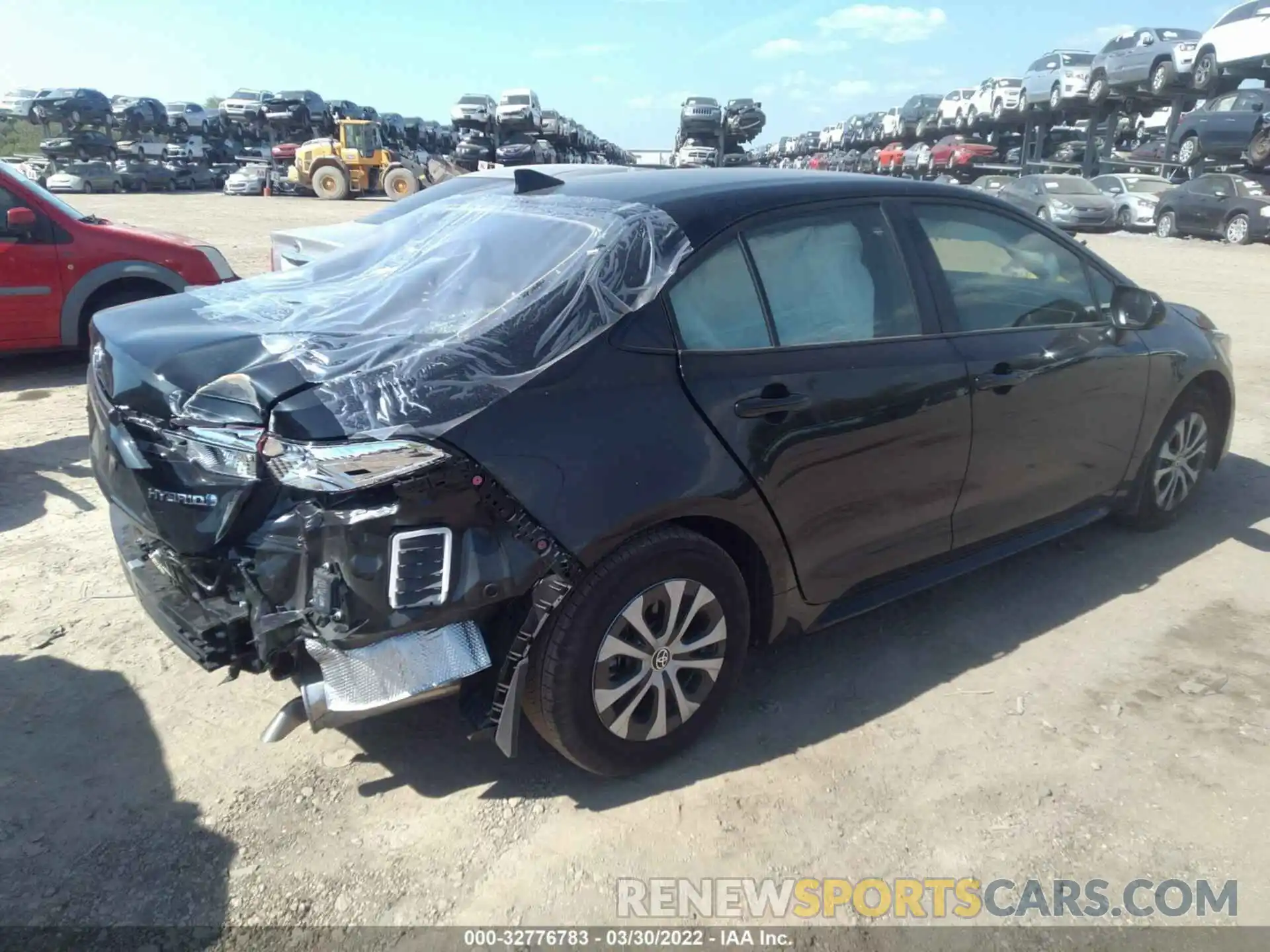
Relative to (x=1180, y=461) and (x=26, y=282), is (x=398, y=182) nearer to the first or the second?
(x=26, y=282)

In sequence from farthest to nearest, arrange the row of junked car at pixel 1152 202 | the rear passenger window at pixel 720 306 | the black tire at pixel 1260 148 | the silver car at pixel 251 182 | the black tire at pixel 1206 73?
the silver car at pixel 251 182 < the black tire at pixel 1206 73 < the black tire at pixel 1260 148 < the row of junked car at pixel 1152 202 < the rear passenger window at pixel 720 306

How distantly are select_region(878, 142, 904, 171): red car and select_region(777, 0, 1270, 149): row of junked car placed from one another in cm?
233

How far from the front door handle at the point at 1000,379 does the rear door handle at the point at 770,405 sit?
898 millimetres

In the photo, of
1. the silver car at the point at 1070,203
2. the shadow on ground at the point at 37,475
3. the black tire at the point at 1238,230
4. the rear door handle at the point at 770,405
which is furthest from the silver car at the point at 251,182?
the rear door handle at the point at 770,405

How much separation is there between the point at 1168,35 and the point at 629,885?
28461 mm

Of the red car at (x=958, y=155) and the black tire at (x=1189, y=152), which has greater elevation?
the black tire at (x=1189, y=152)

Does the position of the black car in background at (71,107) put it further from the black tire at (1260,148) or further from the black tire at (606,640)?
the black tire at (606,640)

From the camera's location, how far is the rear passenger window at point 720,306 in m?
2.84

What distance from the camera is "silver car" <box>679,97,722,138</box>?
146ft

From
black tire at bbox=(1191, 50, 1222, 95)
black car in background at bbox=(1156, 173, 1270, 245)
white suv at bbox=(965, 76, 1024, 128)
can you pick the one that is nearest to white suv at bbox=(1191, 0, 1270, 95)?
black tire at bbox=(1191, 50, 1222, 95)

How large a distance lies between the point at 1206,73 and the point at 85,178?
34.4 meters

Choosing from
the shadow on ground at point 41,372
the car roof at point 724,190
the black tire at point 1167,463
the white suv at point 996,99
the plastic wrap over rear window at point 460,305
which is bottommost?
the shadow on ground at point 41,372

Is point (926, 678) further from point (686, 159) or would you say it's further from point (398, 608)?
point (686, 159)

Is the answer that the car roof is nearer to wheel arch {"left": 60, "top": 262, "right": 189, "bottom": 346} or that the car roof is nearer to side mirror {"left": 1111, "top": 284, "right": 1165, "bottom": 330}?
side mirror {"left": 1111, "top": 284, "right": 1165, "bottom": 330}
